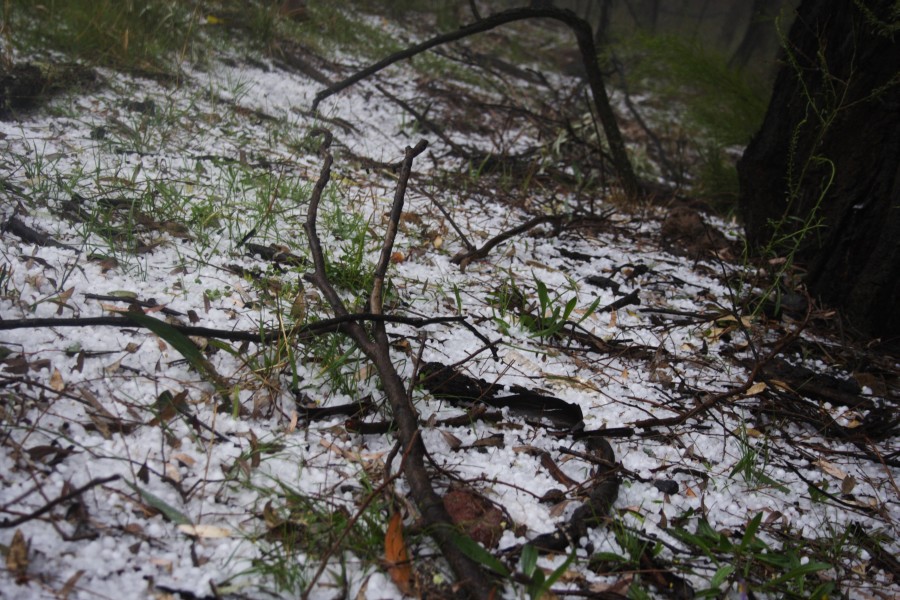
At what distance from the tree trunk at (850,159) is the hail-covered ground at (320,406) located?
0.26 metres

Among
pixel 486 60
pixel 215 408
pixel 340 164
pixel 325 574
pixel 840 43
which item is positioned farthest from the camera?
pixel 486 60

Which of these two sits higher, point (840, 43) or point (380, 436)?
point (840, 43)

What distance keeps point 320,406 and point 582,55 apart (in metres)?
2.54

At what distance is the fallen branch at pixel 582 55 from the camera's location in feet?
9.16

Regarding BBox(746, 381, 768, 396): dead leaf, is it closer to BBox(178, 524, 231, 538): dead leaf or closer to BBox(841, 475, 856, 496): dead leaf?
BBox(841, 475, 856, 496): dead leaf

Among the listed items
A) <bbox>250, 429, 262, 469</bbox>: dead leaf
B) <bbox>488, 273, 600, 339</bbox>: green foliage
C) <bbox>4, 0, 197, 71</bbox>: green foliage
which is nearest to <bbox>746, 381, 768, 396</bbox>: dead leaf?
<bbox>488, 273, 600, 339</bbox>: green foliage

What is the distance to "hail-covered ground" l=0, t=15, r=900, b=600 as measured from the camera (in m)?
1.05

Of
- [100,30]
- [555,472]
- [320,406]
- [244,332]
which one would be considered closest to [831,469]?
[555,472]

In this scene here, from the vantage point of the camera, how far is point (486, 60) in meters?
6.30

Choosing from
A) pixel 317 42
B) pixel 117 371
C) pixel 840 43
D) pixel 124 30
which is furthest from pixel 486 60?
pixel 117 371

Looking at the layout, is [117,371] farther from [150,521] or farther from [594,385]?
[594,385]

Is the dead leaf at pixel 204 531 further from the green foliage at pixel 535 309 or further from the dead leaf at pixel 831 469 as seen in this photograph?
the dead leaf at pixel 831 469

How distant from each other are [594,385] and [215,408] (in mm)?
1019

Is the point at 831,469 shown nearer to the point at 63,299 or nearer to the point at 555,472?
the point at 555,472
